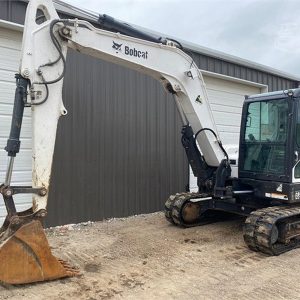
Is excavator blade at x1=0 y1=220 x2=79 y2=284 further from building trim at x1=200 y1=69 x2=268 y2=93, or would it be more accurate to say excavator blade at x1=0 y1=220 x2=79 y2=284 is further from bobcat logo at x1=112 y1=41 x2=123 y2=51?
building trim at x1=200 y1=69 x2=268 y2=93

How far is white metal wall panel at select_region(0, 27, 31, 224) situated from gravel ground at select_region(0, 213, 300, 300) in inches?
40.2

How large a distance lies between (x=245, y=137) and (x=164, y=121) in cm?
266

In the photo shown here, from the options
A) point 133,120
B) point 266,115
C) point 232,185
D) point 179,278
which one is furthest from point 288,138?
point 133,120

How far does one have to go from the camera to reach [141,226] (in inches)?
303

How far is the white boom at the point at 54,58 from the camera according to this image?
15.3 feet

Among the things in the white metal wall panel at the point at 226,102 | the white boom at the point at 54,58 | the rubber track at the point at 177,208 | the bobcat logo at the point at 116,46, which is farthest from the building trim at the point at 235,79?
the bobcat logo at the point at 116,46

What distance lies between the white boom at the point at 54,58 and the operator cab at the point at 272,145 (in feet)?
5.06

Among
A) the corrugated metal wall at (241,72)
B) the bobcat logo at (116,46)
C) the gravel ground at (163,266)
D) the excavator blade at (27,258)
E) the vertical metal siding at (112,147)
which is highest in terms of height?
the corrugated metal wall at (241,72)

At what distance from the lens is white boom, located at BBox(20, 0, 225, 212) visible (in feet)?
15.3

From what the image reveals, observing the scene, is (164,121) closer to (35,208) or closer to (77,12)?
(77,12)

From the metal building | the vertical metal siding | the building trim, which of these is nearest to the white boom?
the metal building

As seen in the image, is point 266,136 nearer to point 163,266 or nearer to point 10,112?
point 163,266

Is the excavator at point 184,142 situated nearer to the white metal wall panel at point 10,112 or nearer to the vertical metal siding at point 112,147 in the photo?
the vertical metal siding at point 112,147

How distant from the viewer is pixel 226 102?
1091 cm
